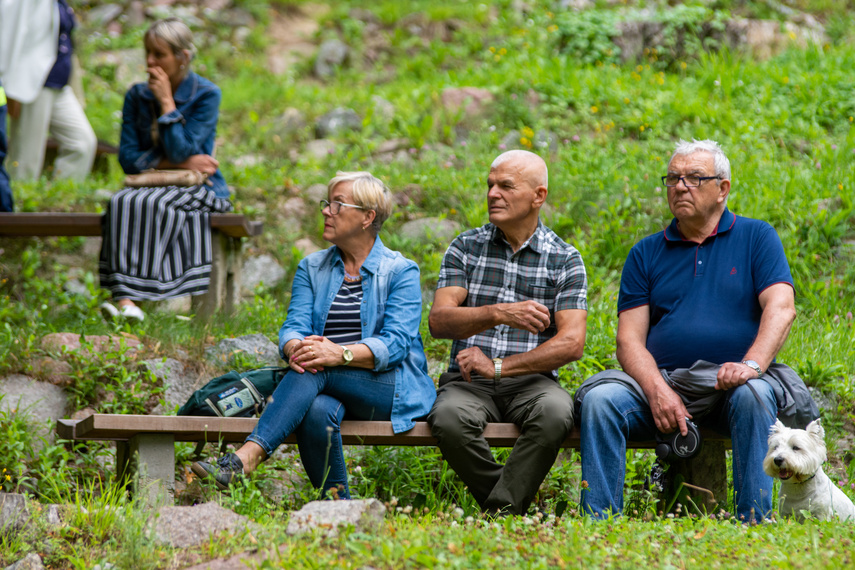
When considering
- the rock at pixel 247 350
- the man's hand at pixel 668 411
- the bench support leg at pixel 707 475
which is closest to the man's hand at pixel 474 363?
the man's hand at pixel 668 411

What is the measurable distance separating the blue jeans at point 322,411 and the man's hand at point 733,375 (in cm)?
135

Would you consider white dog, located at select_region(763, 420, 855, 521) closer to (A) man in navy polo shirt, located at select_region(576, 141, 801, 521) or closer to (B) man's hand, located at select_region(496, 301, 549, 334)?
(A) man in navy polo shirt, located at select_region(576, 141, 801, 521)

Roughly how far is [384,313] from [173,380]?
1.51 m

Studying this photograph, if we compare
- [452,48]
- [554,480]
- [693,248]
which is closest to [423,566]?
[554,480]

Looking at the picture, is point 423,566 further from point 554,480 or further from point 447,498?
point 554,480

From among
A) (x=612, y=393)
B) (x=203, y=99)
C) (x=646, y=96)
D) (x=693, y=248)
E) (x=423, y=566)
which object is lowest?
(x=423, y=566)

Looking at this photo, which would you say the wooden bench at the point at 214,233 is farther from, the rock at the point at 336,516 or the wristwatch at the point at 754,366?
the wristwatch at the point at 754,366

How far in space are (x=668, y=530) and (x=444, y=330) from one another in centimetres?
136

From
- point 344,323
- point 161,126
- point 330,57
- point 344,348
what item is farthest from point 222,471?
point 330,57

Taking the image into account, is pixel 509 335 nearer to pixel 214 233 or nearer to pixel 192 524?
pixel 192 524

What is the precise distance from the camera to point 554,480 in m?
4.09

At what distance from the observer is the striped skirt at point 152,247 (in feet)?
15.8

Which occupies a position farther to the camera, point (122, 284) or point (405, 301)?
point (122, 284)

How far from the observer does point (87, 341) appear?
4.52 meters
